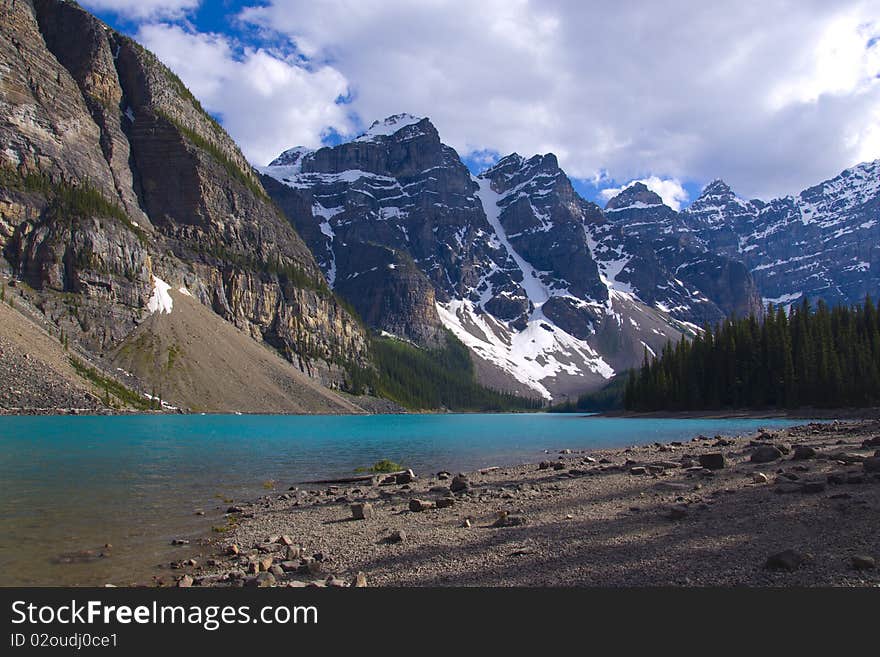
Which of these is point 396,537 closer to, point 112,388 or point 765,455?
point 765,455

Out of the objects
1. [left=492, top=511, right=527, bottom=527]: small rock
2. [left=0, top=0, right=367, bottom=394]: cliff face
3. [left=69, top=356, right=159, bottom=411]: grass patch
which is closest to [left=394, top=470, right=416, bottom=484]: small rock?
[left=492, top=511, right=527, bottom=527]: small rock

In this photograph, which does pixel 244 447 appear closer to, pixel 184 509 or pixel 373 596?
pixel 184 509

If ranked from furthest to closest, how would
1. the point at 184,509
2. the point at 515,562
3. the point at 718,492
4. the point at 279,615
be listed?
1. the point at 184,509
2. the point at 718,492
3. the point at 515,562
4. the point at 279,615

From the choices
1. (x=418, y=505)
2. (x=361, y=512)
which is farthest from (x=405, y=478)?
(x=361, y=512)

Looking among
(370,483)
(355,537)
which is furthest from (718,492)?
(370,483)

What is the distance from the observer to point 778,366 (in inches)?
3812

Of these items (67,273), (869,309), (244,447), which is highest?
(67,273)

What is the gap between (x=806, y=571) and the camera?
9.61 meters

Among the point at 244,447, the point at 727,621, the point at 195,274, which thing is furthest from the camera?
the point at 195,274

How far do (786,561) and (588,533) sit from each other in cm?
508

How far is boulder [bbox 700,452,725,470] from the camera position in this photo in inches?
922

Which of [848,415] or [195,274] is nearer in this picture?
[848,415]

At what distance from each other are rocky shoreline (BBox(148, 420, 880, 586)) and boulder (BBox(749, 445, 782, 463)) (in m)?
0.07

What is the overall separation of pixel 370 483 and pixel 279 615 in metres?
20.6
